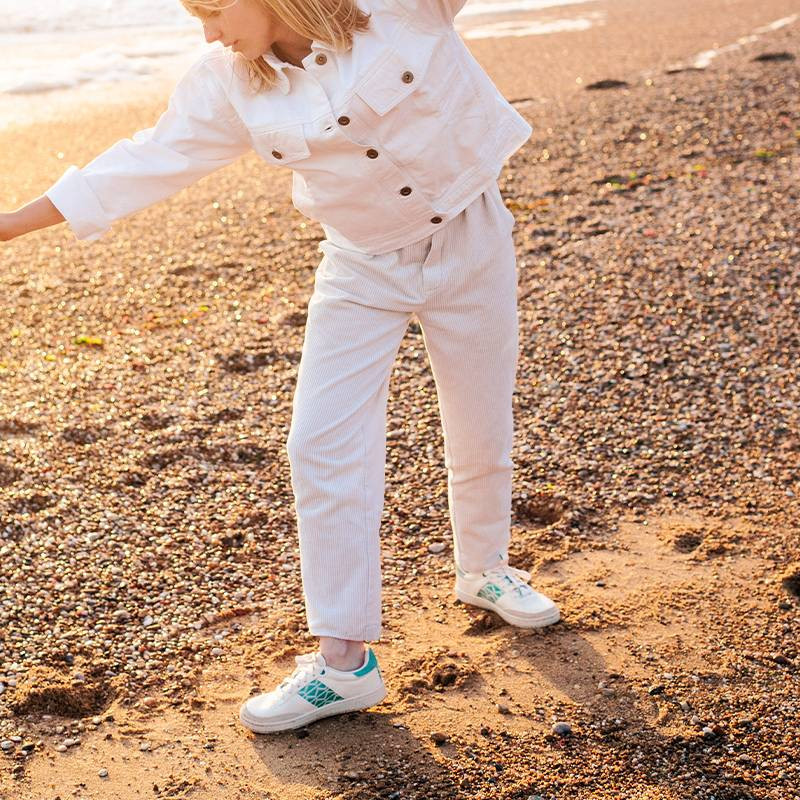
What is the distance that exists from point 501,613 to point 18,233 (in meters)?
1.66

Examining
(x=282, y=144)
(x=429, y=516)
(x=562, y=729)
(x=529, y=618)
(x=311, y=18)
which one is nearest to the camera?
(x=311, y=18)

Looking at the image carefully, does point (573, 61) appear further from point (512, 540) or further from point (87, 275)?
point (512, 540)

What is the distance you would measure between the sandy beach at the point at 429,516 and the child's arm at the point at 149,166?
1.25 meters

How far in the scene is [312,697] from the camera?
2.87m

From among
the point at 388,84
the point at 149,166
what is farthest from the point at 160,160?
the point at 388,84

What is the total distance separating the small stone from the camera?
112 inches

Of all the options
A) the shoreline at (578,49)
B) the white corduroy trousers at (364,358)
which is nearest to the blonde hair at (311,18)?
the white corduroy trousers at (364,358)

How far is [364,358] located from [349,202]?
37 cm

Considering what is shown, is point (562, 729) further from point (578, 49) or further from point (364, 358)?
point (578, 49)

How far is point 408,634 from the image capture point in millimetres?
3363

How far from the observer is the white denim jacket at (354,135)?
264 cm

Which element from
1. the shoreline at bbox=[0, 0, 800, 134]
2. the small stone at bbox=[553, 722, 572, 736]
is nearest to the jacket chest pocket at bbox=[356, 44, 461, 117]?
the small stone at bbox=[553, 722, 572, 736]

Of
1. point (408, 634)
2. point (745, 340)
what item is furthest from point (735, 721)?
point (745, 340)

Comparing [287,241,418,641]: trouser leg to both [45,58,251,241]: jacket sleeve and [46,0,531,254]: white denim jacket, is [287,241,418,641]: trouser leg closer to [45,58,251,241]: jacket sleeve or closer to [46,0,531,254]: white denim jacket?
[46,0,531,254]: white denim jacket
